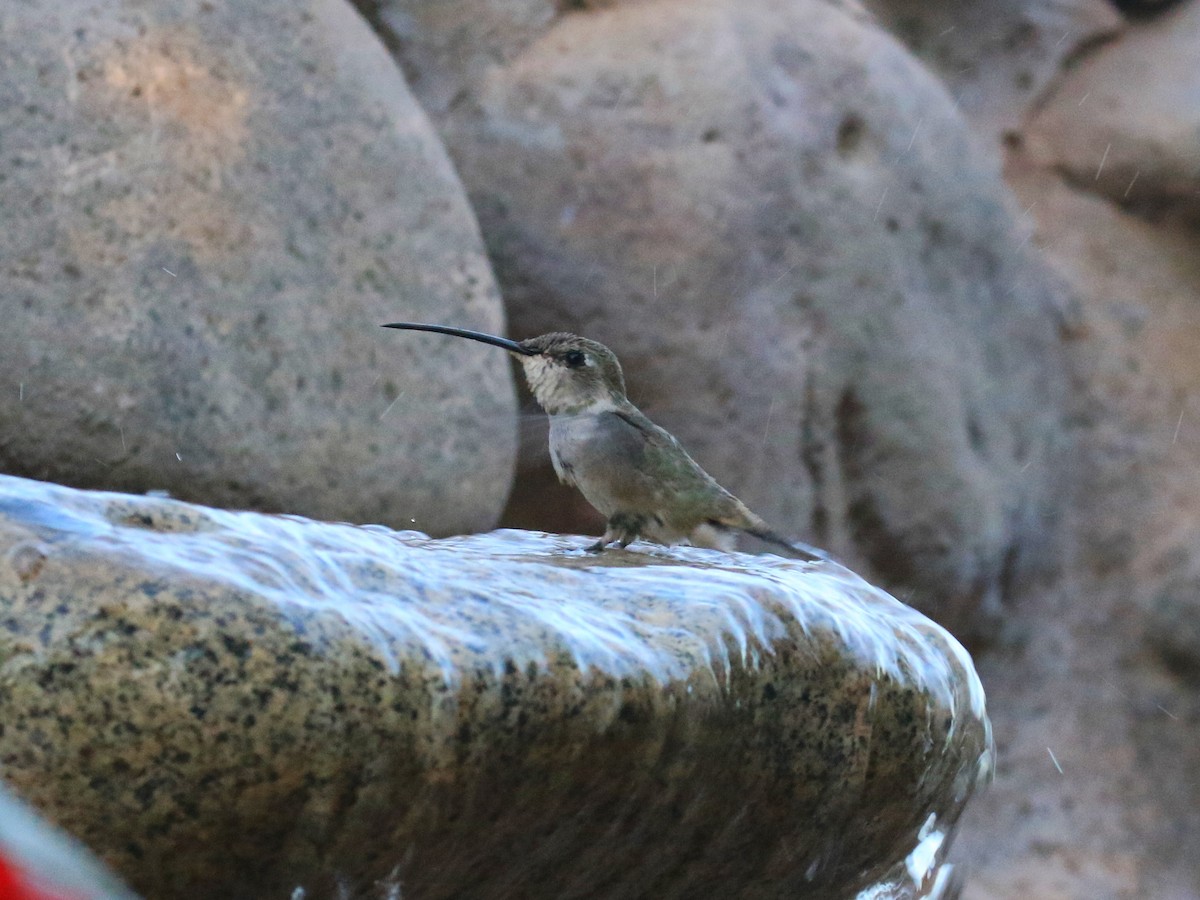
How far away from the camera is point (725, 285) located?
7.01 meters

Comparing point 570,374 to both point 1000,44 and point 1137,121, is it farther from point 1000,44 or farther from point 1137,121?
point 1000,44

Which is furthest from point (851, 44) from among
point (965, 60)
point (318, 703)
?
point (318, 703)

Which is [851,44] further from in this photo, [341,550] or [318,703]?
[318,703]

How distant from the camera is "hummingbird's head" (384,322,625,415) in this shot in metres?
4.28

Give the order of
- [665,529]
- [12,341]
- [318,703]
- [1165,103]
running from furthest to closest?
[1165,103] → [12,341] → [665,529] → [318,703]

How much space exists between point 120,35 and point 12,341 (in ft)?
3.64

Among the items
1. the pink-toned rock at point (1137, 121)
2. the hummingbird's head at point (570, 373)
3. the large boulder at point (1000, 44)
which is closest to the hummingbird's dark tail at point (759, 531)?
the hummingbird's head at point (570, 373)

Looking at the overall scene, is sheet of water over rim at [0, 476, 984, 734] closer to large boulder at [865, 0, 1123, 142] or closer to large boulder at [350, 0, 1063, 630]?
large boulder at [350, 0, 1063, 630]

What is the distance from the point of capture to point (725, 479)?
695cm

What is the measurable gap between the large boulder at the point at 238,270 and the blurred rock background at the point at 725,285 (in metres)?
0.01


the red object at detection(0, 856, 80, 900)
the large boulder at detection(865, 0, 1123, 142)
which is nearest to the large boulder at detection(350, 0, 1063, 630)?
the large boulder at detection(865, 0, 1123, 142)

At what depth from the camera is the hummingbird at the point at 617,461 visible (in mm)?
4098

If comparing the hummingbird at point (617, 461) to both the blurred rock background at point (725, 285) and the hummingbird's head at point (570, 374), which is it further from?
the blurred rock background at point (725, 285)

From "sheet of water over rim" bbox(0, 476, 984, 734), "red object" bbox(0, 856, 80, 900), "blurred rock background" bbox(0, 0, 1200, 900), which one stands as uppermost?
"red object" bbox(0, 856, 80, 900)
